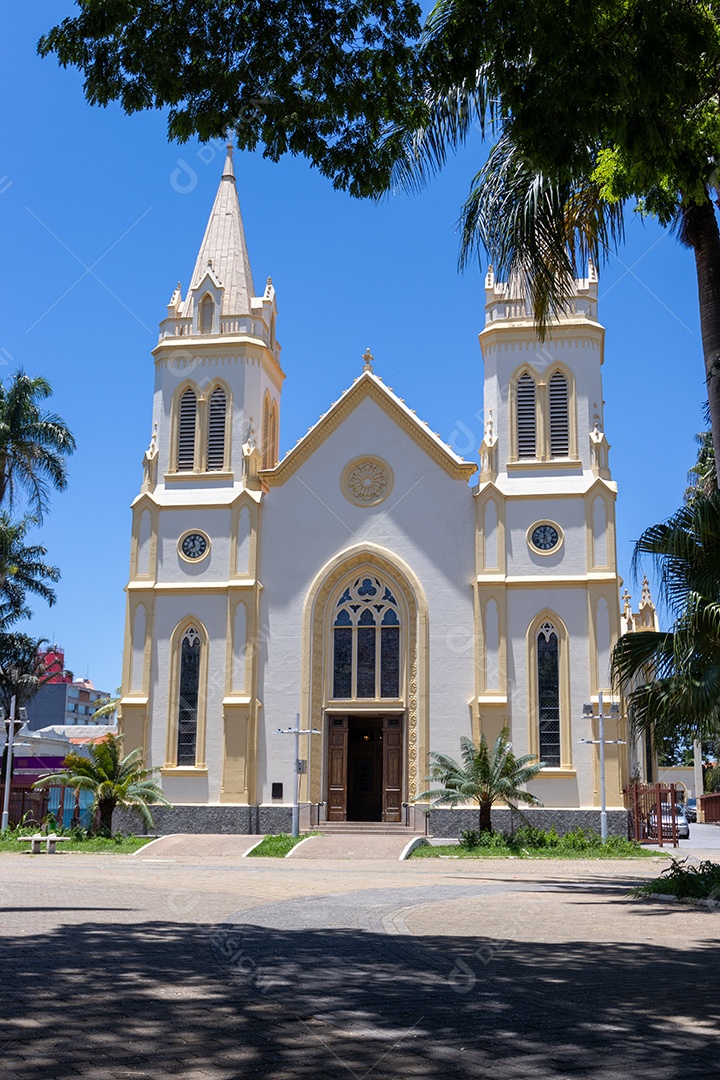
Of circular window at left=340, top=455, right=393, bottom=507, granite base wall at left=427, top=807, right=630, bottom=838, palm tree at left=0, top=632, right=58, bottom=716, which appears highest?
circular window at left=340, top=455, right=393, bottom=507

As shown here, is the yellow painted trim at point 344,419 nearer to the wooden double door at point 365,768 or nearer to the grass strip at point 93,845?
the wooden double door at point 365,768

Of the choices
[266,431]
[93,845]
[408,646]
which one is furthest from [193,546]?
[93,845]

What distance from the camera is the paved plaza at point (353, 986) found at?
6.09 meters

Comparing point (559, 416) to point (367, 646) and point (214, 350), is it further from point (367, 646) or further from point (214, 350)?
point (214, 350)

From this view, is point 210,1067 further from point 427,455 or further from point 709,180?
point 427,455

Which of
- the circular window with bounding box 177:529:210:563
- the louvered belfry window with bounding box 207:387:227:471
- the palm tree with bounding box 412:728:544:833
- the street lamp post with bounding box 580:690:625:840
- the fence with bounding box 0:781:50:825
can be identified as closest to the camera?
the palm tree with bounding box 412:728:544:833

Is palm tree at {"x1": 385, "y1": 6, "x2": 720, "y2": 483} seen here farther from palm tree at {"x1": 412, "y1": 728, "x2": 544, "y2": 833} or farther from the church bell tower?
the church bell tower

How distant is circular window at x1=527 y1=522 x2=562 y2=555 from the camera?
35.4 m

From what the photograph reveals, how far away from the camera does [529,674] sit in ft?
113

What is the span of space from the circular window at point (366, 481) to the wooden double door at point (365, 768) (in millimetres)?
7083

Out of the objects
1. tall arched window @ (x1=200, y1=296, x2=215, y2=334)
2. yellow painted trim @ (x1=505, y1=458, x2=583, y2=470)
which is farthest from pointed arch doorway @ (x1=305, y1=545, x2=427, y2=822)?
tall arched window @ (x1=200, y1=296, x2=215, y2=334)

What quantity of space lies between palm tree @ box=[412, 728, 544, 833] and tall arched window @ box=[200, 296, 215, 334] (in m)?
17.9

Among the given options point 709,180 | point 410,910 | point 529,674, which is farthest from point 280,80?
point 529,674

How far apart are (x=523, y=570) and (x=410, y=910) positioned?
21901mm
